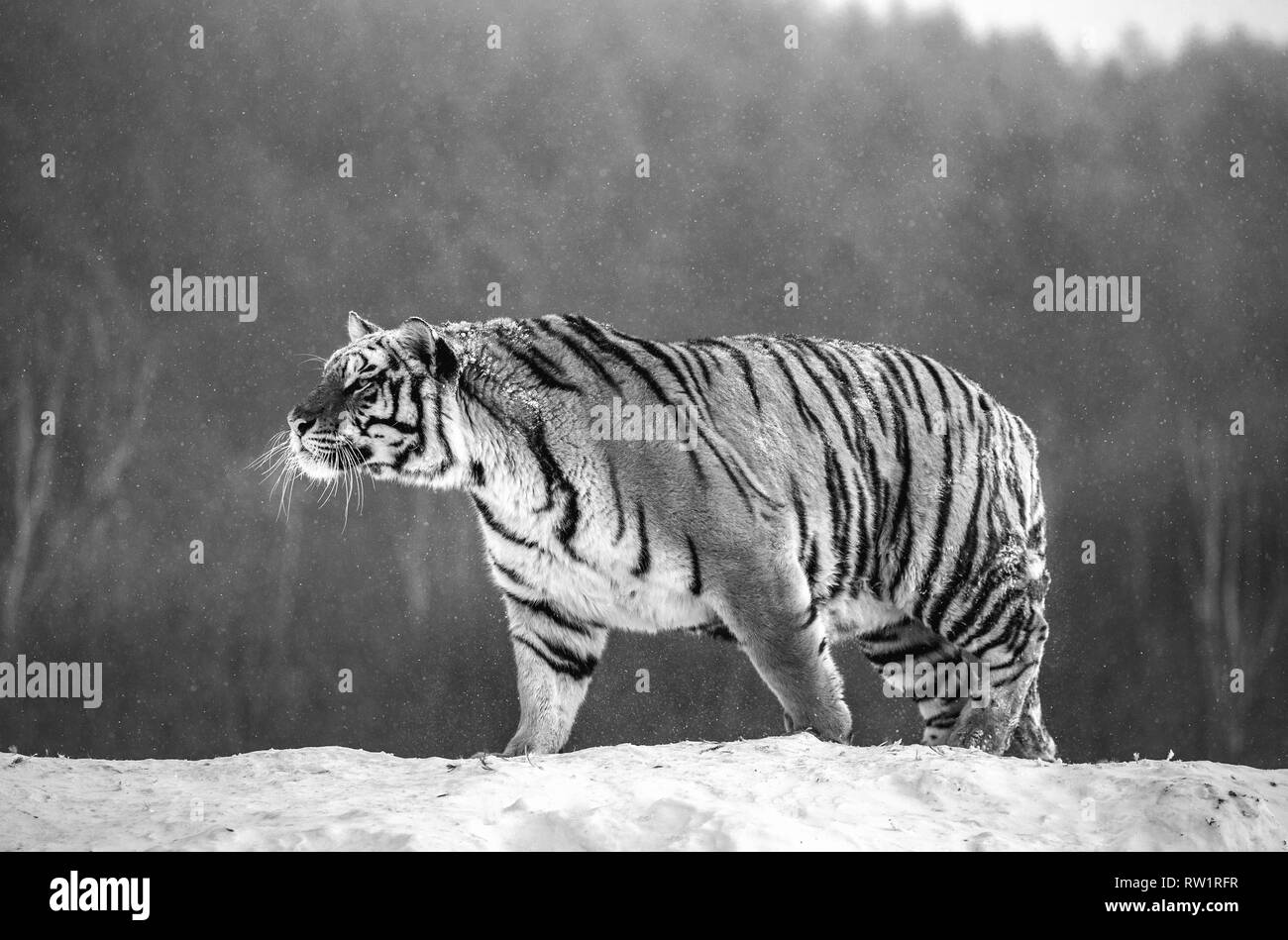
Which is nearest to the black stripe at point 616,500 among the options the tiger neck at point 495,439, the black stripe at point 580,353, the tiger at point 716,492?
the tiger at point 716,492

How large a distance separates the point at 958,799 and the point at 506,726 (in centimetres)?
1041

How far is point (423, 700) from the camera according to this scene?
46.0ft

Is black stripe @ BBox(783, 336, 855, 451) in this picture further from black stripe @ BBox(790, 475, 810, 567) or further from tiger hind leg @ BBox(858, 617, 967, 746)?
tiger hind leg @ BBox(858, 617, 967, 746)

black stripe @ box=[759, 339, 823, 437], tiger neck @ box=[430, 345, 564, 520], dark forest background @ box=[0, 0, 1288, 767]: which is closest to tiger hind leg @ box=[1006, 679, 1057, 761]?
black stripe @ box=[759, 339, 823, 437]

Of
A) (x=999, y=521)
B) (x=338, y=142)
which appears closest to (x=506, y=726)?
(x=338, y=142)

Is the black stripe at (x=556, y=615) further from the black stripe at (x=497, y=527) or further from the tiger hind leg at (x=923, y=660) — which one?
the tiger hind leg at (x=923, y=660)

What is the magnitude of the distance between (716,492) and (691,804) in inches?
74.6

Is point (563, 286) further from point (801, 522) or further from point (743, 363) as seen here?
point (801, 522)

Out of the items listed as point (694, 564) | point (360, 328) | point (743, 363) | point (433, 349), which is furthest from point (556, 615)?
point (360, 328)

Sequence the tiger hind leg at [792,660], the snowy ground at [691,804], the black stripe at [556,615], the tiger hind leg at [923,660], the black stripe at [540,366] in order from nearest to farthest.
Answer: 1. the snowy ground at [691,804]
2. the tiger hind leg at [792,660]
3. the black stripe at [540,366]
4. the black stripe at [556,615]
5. the tiger hind leg at [923,660]

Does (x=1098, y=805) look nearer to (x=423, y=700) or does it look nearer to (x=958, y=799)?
(x=958, y=799)

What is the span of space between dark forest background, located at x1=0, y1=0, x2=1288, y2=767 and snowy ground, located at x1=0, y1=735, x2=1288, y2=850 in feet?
29.8

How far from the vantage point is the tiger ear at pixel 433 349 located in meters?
5.51

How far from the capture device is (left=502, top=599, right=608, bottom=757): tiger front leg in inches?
219
